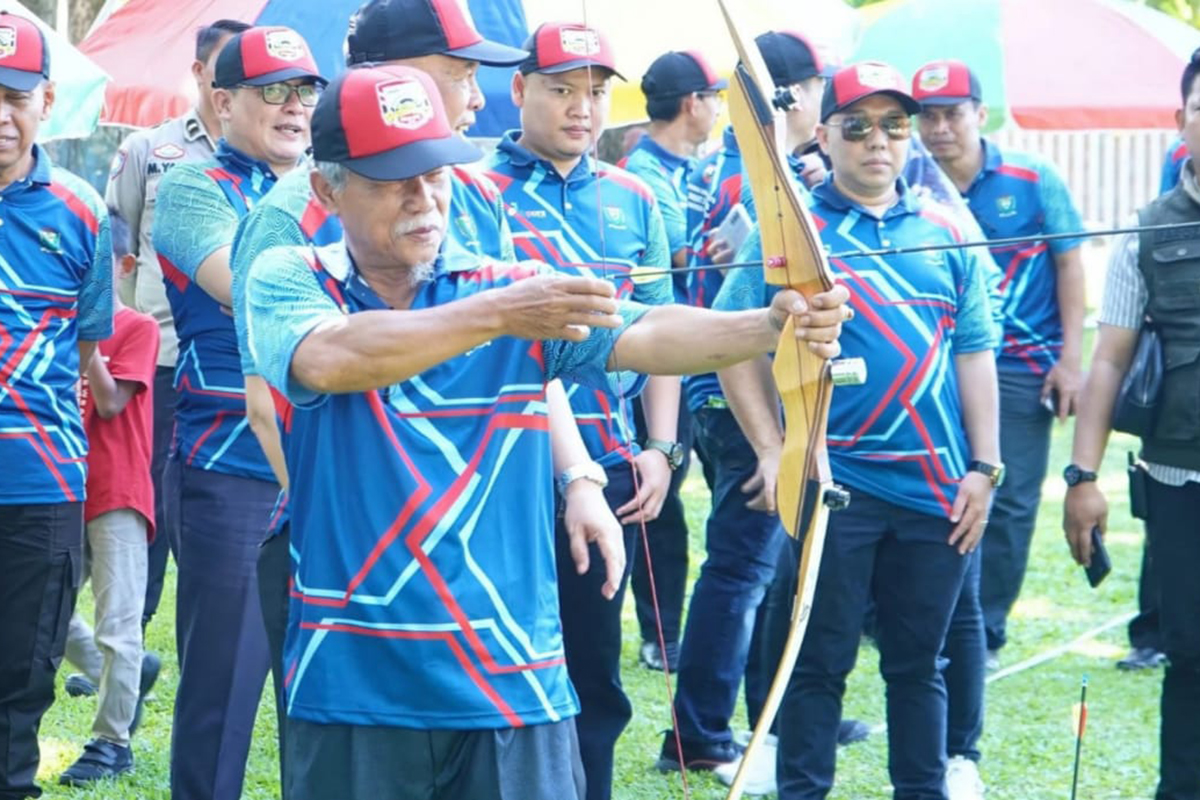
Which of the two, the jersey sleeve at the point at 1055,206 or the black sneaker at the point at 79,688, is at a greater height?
the jersey sleeve at the point at 1055,206

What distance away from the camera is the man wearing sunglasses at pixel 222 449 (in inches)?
189

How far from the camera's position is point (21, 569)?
4977 millimetres

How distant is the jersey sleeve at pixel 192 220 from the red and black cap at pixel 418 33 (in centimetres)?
66

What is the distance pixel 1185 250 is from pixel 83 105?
166 inches

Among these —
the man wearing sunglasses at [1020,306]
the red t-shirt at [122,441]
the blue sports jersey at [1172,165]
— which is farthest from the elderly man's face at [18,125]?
the blue sports jersey at [1172,165]

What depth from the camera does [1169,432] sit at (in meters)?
4.91

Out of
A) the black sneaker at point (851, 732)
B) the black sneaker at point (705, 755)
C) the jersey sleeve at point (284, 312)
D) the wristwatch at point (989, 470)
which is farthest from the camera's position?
the black sneaker at point (851, 732)

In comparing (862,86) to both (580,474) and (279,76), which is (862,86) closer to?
(279,76)

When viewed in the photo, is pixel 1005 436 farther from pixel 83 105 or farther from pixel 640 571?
pixel 83 105

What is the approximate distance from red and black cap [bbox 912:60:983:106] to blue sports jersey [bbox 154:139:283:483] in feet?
10.6

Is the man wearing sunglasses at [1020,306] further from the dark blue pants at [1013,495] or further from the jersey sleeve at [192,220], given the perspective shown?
the jersey sleeve at [192,220]

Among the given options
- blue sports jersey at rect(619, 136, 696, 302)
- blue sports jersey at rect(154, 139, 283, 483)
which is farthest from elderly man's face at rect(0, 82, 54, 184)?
blue sports jersey at rect(619, 136, 696, 302)

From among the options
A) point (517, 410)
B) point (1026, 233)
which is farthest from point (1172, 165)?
point (517, 410)

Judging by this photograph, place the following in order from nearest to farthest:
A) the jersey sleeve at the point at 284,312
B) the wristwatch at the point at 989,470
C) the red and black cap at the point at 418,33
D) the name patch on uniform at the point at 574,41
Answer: the jersey sleeve at the point at 284,312
the red and black cap at the point at 418,33
the wristwatch at the point at 989,470
the name patch on uniform at the point at 574,41
